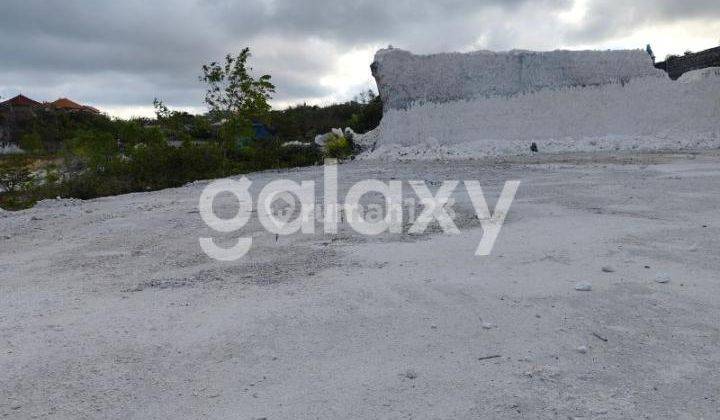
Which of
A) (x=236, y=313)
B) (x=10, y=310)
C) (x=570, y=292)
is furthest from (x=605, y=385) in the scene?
(x=10, y=310)

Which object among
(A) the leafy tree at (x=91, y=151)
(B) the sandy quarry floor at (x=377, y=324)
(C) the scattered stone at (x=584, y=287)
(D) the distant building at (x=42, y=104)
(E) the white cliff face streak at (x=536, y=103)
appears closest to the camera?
(B) the sandy quarry floor at (x=377, y=324)

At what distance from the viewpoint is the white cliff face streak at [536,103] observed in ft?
39.4

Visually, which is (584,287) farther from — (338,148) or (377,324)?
(338,148)

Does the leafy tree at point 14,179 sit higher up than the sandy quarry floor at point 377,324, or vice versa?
the leafy tree at point 14,179

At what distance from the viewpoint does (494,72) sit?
13.1 m

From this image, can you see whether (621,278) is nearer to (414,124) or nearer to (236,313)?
(236,313)

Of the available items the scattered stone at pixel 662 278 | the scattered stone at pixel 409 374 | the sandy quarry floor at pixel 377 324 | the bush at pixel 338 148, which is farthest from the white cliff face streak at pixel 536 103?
the scattered stone at pixel 409 374

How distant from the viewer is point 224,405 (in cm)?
197

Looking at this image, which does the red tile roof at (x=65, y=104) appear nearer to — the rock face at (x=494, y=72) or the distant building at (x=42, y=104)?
the distant building at (x=42, y=104)

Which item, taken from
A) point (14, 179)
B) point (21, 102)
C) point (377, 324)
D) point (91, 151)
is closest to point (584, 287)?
point (377, 324)

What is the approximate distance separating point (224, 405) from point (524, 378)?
Result: 1.12 m

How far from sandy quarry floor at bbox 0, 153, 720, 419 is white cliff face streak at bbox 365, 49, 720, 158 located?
8.04 m

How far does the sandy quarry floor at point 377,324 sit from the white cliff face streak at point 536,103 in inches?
317

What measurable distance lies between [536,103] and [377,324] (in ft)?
37.1
